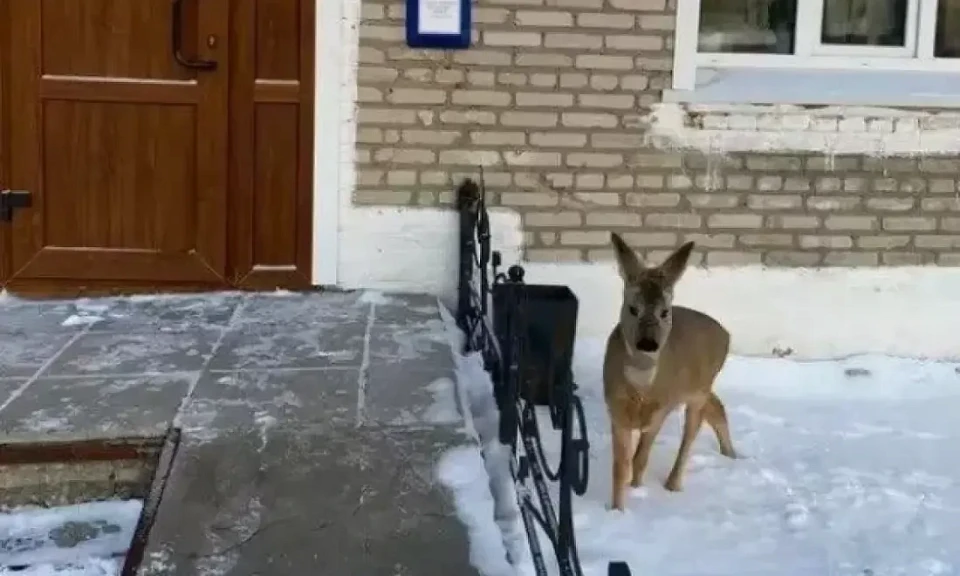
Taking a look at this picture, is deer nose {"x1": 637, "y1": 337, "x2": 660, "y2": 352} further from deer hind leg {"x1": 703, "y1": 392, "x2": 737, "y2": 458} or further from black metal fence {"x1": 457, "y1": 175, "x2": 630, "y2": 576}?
deer hind leg {"x1": 703, "y1": 392, "x2": 737, "y2": 458}

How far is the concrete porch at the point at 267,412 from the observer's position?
2602mm

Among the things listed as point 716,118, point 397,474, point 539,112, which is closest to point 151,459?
point 397,474

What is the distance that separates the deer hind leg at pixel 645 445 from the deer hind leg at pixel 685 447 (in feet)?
0.29

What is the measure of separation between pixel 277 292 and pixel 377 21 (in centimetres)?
119

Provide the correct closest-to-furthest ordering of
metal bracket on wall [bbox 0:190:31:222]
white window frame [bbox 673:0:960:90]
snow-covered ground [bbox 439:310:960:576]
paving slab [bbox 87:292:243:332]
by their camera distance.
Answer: snow-covered ground [bbox 439:310:960:576]
paving slab [bbox 87:292:243:332]
metal bracket on wall [bbox 0:190:31:222]
white window frame [bbox 673:0:960:90]

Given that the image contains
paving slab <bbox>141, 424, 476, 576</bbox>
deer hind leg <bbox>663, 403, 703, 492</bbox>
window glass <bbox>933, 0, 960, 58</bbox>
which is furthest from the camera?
window glass <bbox>933, 0, 960, 58</bbox>

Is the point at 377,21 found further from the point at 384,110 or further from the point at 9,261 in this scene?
the point at 9,261

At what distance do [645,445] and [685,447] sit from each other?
0.14 m

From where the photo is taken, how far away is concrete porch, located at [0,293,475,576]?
2602 millimetres

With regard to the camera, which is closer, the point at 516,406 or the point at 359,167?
the point at 516,406

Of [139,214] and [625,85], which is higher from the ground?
[625,85]

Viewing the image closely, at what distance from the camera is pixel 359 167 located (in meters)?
4.99

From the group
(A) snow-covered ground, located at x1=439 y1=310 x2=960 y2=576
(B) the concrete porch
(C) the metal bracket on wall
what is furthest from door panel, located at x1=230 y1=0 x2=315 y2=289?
(A) snow-covered ground, located at x1=439 y1=310 x2=960 y2=576

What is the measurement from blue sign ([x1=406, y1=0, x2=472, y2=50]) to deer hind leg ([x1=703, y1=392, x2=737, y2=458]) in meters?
1.88
